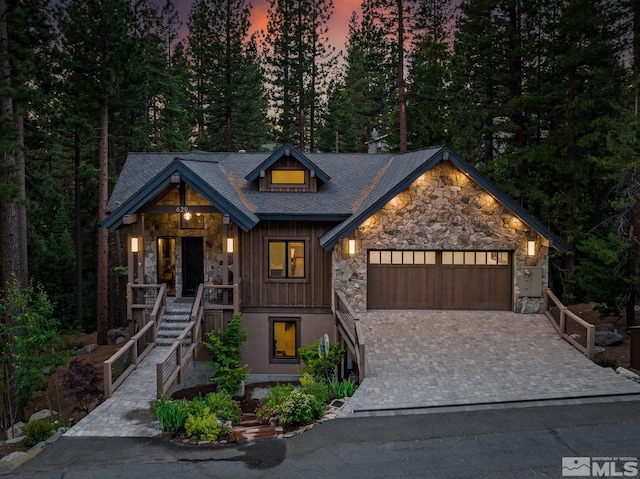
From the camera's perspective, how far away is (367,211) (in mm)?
15164

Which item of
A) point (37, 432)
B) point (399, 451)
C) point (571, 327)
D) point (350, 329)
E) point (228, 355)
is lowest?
point (37, 432)

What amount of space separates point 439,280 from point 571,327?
178 inches

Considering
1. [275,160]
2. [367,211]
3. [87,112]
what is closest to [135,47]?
[87,112]

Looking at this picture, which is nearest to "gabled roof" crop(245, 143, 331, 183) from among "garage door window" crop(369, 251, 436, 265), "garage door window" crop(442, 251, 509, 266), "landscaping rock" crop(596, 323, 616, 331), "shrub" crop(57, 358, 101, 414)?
"garage door window" crop(369, 251, 436, 265)

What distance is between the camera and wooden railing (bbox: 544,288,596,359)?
12.7 meters

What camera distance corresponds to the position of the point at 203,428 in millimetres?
9430

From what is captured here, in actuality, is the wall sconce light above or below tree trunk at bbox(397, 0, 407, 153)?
below

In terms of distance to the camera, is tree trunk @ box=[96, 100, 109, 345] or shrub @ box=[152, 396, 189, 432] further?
tree trunk @ box=[96, 100, 109, 345]

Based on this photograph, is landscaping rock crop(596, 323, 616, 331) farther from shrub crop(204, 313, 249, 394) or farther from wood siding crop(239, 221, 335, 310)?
shrub crop(204, 313, 249, 394)

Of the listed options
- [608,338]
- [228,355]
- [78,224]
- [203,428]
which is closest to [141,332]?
[228,355]

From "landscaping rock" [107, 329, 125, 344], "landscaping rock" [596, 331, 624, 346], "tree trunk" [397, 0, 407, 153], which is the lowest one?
"landscaping rock" [107, 329, 125, 344]

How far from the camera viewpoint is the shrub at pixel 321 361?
42.9 feet

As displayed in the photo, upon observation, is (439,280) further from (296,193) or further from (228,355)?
(228,355)

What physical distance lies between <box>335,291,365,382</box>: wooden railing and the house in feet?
2.47
